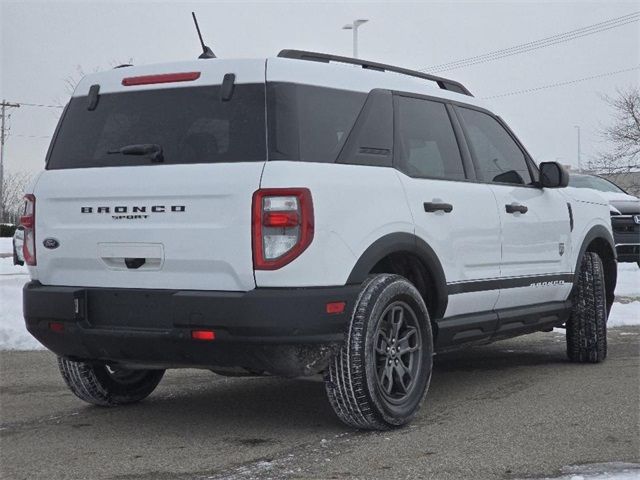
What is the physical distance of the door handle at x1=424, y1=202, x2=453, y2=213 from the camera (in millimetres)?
5672

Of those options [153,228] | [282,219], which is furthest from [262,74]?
[153,228]

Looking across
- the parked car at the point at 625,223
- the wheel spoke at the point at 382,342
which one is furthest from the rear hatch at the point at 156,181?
the parked car at the point at 625,223

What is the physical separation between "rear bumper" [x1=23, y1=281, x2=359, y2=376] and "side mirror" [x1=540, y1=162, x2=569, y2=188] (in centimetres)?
251

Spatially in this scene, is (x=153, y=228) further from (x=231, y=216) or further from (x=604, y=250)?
(x=604, y=250)

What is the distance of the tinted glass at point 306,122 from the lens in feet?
16.3

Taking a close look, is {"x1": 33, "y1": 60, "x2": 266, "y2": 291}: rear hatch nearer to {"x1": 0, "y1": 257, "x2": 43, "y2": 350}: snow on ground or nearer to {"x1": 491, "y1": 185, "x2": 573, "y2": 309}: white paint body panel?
{"x1": 491, "y1": 185, "x2": 573, "y2": 309}: white paint body panel

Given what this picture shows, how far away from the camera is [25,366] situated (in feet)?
26.2

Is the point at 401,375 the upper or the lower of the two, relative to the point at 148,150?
lower

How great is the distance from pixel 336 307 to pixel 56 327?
5.04 ft

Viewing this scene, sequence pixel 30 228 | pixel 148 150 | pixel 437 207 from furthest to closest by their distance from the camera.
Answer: pixel 437 207 → pixel 30 228 → pixel 148 150

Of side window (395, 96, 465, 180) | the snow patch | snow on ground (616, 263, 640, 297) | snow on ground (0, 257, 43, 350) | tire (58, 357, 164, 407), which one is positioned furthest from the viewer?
snow on ground (616, 263, 640, 297)

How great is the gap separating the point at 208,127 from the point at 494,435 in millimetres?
2182

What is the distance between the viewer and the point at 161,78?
537 cm

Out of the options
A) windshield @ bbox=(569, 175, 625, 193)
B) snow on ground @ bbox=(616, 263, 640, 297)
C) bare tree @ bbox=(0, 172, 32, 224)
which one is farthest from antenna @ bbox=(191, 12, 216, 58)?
bare tree @ bbox=(0, 172, 32, 224)
